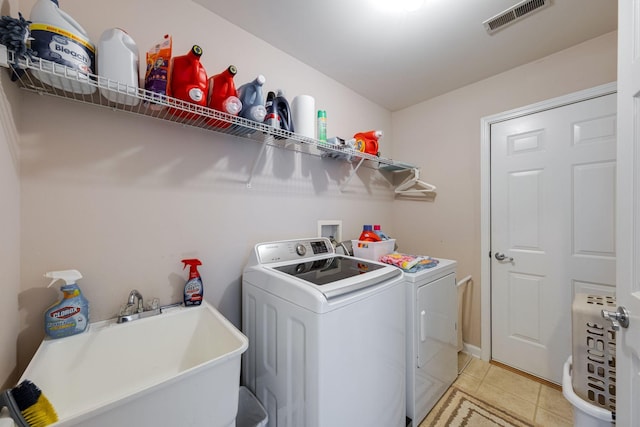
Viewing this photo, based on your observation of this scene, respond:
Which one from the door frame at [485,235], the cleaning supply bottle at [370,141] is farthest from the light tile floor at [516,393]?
the cleaning supply bottle at [370,141]

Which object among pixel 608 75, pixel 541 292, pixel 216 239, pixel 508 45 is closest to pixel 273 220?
pixel 216 239

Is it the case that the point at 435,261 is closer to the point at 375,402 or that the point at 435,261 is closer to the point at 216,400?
the point at 375,402

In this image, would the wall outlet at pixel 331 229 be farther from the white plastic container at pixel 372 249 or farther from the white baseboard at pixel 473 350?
the white baseboard at pixel 473 350

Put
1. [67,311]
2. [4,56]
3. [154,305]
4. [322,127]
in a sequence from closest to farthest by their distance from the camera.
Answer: [4,56]
[67,311]
[154,305]
[322,127]

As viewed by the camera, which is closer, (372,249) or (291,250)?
(291,250)

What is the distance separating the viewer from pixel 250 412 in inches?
48.0

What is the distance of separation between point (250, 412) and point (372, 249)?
119cm

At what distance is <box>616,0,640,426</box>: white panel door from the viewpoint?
781 mm

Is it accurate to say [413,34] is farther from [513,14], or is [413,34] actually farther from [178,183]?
[178,183]

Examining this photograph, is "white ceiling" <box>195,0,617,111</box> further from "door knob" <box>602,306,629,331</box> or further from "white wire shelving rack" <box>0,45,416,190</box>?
"door knob" <box>602,306,629,331</box>

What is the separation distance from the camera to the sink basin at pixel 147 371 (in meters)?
0.66

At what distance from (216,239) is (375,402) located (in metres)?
1.23

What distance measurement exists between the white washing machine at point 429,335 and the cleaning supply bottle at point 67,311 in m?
1.58

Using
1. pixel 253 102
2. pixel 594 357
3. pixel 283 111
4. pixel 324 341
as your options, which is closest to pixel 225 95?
pixel 253 102
